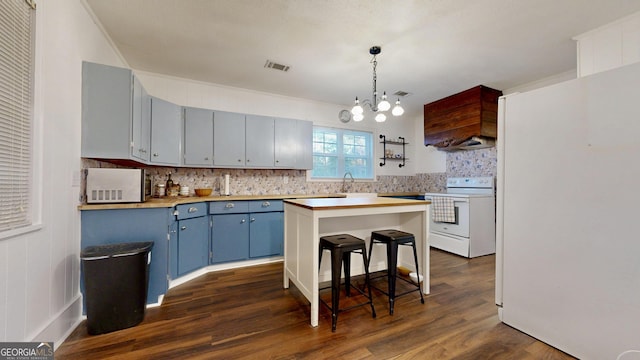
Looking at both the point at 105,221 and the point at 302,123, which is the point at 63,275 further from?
the point at 302,123

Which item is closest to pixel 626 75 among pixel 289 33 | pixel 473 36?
pixel 473 36

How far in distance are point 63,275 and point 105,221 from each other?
441 millimetres

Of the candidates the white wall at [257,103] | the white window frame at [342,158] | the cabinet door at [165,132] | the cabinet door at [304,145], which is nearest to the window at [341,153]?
the white window frame at [342,158]

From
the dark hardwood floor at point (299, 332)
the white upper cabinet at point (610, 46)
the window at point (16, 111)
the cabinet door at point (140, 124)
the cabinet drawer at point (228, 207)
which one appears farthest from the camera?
the cabinet drawer at point (228, 207)

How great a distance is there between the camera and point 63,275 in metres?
1.73

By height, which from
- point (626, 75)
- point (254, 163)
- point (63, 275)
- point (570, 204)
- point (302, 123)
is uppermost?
point (302, 123)

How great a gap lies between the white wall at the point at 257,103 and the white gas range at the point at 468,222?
1528mm

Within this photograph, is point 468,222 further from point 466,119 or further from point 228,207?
point 228,207

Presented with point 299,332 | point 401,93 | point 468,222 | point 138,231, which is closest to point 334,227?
point 299,332

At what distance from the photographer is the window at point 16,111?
1285 mm

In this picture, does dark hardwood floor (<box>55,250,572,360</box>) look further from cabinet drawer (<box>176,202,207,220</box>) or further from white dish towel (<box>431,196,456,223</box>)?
white dish towel (<box>431,196,456,223</box>)

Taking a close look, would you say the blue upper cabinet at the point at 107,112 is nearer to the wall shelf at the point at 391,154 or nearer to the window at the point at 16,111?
the window at the point at 16,111

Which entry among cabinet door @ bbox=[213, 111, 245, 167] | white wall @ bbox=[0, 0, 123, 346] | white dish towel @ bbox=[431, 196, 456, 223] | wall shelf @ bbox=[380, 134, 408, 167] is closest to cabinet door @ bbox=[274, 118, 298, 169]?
cabinet door @ bbox=[213, 111, 245, 167]

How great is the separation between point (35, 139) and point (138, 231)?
0.95m
